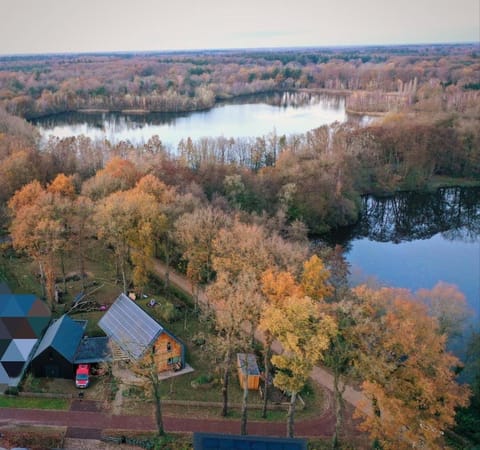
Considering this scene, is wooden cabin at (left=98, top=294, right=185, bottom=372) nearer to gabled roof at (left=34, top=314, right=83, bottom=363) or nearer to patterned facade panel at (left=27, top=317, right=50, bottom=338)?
gabled roof at (left=34, top=314, right=83, bottom=363)

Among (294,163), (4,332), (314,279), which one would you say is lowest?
(4,332)

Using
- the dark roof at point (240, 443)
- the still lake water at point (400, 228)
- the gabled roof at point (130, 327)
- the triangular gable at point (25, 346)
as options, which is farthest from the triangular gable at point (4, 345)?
the still lake water at point (400, 228)

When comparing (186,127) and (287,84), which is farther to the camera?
(287,84)

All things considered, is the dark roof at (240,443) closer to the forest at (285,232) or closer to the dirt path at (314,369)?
the forest at (285,232)

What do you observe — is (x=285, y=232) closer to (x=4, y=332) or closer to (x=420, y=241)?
(x=420, y=241)

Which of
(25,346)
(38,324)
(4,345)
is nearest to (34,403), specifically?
(25,346)

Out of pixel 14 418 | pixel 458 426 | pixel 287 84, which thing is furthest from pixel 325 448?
pixel 287 84

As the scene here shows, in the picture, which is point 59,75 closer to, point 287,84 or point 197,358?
point 287,84
